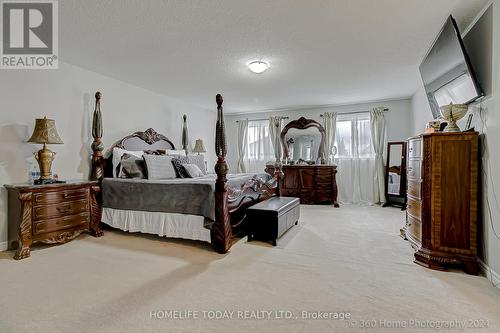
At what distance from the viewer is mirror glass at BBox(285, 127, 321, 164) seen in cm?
638

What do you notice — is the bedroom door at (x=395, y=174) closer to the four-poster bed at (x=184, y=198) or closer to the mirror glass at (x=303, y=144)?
the mirror glass at (x=303, y=144)

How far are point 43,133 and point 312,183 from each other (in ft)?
16.4

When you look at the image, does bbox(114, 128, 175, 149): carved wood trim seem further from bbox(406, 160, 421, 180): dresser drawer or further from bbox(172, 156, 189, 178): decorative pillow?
bbox(406, 160, 421, 180): dresser drawer

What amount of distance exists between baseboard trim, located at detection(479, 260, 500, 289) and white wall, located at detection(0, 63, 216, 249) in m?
5.00

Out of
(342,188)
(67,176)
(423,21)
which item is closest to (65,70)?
(67,176)

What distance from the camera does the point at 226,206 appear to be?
9.32ft

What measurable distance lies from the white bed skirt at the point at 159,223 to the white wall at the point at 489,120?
2696 mm

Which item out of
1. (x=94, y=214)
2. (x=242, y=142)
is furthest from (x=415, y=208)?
(x=242, y=142)

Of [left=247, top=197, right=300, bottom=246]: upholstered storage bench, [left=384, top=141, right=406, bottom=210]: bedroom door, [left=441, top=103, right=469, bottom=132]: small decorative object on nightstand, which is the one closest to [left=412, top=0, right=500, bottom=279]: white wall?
[left=441, top=103, right=469, bottom=132]: small decorative object on nightstand

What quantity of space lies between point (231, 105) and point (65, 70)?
11.6 ft

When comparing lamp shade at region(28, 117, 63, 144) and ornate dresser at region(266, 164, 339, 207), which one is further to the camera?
ornate dresser at region(266, 164, 339, 207)

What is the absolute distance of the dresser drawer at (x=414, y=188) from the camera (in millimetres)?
2671

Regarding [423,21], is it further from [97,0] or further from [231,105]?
[231,105]

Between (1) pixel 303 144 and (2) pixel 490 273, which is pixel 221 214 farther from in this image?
(1) pixel 303 144
